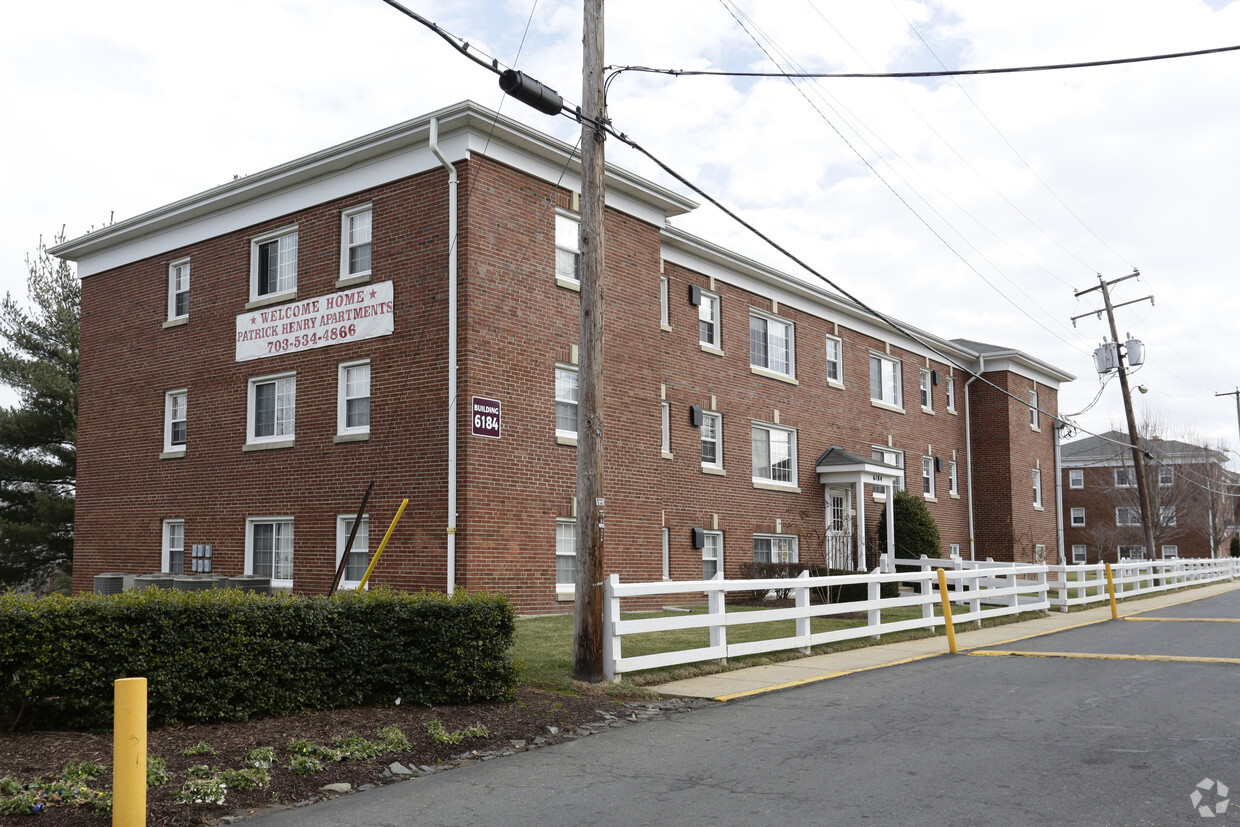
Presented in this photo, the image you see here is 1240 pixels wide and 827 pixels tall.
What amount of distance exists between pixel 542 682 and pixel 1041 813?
5760mm

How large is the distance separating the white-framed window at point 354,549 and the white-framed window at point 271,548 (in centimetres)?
144

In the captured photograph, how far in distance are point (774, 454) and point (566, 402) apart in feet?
31.0


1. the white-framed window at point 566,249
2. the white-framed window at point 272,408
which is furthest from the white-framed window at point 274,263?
the white-framed window at point 566,249

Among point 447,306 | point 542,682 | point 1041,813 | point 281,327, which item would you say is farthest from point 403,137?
point 1041,813

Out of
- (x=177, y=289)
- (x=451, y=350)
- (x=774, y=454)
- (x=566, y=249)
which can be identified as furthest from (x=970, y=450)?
(x=177, y=289)

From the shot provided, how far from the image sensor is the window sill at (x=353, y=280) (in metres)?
19.8

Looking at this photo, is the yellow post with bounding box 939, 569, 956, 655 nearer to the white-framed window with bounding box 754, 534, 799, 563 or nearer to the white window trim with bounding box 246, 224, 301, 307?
the white-framed window with bounding box 754, 534, 799, 563

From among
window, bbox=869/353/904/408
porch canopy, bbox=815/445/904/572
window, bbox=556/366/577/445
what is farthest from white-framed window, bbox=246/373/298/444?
window, bbox=869/353/904/408

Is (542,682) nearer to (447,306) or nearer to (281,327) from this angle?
(447,306)

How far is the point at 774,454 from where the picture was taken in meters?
28.0

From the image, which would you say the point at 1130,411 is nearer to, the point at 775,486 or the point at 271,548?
the point at 775,486

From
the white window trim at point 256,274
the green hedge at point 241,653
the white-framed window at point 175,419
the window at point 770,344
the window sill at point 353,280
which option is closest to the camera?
the green hedge at point 241,653

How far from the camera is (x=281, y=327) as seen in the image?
2108 cm

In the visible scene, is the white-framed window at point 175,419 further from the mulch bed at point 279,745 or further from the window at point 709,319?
the mulch bed at point 279,745
